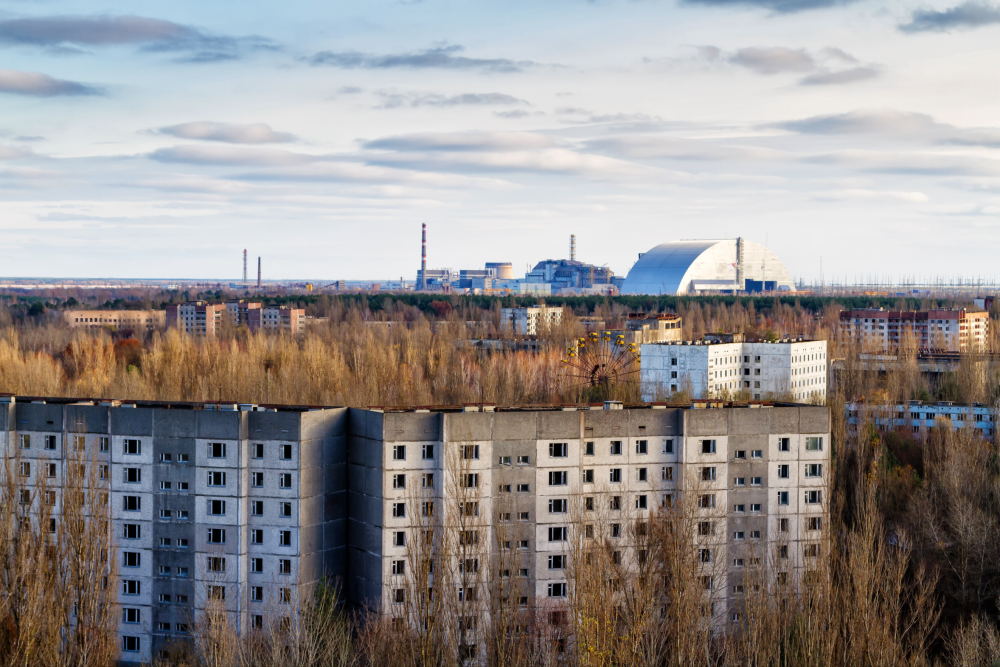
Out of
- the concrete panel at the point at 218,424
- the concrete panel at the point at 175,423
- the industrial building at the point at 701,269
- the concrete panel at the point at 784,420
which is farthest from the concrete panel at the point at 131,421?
the industrial building at the point at 701,269

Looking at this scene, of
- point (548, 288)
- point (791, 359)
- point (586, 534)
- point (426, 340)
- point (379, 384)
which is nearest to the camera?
point (586, 534)

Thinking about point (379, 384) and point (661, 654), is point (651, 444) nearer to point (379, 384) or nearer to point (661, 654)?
point (661, 654)

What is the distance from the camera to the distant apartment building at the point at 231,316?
54.4 m

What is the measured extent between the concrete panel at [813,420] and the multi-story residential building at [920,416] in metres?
10.6

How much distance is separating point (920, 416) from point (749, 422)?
1460 cm

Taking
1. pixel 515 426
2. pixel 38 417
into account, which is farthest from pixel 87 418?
pixel 515 426

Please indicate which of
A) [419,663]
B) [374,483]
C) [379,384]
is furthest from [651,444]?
[379,384]

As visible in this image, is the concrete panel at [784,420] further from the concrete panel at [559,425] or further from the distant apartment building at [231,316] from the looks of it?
the distant apartment building at [231,316]

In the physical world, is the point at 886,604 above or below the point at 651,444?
below

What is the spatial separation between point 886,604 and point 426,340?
100ft

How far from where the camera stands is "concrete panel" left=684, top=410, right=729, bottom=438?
598 inches

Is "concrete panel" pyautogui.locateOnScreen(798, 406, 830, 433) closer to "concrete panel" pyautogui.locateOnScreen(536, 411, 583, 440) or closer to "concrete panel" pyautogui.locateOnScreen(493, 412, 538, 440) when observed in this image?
"concrete panel" pyautogui.locateOnScreen(536, 411, 583, 440)

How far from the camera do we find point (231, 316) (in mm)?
56062

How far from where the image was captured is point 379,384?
91.9ft
